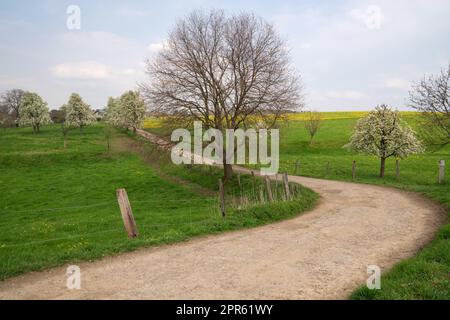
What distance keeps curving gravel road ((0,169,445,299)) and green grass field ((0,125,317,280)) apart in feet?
2.74

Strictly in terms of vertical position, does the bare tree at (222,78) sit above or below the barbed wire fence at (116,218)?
above

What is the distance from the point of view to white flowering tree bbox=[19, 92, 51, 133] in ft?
240

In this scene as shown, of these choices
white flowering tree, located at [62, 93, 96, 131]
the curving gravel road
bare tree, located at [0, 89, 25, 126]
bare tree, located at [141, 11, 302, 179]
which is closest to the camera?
the curving gravel road

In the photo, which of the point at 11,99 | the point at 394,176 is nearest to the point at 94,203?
the point at 394,176

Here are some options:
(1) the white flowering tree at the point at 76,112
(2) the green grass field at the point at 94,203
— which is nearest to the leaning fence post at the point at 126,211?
(2) the green grass field at the point at 94,203

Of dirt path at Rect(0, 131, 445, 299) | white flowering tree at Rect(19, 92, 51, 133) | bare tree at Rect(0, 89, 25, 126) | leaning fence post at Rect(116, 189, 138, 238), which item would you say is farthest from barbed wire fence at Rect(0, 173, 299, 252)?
bare tree at Rect(0, 89, 25, 126)

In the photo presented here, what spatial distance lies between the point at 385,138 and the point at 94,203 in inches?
933

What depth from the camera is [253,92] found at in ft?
77.2

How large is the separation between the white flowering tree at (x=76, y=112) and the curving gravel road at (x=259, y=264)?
72866 mm

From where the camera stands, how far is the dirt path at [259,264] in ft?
21.0

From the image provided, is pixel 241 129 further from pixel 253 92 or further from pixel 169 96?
pixel 169 96

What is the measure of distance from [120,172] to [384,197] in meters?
26.9

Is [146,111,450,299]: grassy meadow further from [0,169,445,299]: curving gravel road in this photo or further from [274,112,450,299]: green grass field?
[0,169,445,299]: curving gravel road

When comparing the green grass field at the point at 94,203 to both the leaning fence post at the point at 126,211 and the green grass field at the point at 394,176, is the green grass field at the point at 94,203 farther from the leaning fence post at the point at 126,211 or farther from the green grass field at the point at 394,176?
the green grass field at the point at 394,176
